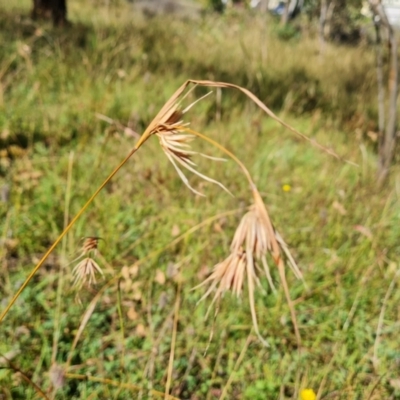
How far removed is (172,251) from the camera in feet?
5.95

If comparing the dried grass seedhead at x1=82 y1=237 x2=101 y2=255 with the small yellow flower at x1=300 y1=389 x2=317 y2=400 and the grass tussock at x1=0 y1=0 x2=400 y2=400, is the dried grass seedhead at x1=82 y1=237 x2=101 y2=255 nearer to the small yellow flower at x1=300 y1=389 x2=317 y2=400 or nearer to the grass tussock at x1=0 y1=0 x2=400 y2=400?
the grass tussock at x1=0 y1=0 x2=400 y2=400

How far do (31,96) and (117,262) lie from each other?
1.52 metres

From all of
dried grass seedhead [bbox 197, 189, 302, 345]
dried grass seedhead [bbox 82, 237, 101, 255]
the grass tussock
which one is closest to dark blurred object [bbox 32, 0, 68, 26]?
the grass tussock

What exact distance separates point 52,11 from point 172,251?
3832mm

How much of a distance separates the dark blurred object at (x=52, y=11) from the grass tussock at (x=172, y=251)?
1.20 metres

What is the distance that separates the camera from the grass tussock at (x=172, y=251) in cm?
129

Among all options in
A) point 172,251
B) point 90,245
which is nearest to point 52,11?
point 172,251

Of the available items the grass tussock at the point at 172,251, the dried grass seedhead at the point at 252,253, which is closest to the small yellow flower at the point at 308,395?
the grass tussock at the point at 172,251

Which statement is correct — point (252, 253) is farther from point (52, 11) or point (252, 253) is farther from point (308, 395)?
point (52, 11)

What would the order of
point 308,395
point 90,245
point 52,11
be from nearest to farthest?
point 90,245
point 308,395
point 52,11

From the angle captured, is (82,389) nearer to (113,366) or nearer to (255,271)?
(113,366)

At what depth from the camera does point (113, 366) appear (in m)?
1.33

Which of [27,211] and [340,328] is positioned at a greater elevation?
[27,211]

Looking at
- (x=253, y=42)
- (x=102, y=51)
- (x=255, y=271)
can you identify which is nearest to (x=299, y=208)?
(x=255, y=271)
